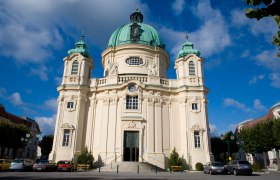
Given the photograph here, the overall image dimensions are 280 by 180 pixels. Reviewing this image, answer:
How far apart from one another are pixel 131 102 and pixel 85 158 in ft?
32.7

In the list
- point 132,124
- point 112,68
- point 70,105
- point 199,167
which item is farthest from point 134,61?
point 199,167

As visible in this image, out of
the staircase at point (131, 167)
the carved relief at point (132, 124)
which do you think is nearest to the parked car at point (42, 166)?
the staircase at point (131, 167)

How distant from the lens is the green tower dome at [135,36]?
42156 millimetres

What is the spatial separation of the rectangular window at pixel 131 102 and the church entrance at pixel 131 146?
3.75m

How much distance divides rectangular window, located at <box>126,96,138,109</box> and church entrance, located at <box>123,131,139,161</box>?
3.75 metres

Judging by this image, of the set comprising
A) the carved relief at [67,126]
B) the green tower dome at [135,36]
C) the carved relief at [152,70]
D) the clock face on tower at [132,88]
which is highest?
the green tower dome at [135,36]

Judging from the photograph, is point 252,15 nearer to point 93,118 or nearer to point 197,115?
point 197,115

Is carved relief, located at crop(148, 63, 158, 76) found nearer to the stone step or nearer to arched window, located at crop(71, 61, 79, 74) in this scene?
arched window, located at crop(71, 61, 79, 74)

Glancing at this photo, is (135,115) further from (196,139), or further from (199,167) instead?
(199,167)

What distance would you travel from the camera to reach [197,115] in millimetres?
34875

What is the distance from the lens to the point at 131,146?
33500 mm

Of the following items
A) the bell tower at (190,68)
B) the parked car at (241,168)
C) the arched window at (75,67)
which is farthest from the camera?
the arched window at (75,67)

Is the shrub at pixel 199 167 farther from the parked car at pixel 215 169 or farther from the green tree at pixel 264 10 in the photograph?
the green tree at pixel 264 10

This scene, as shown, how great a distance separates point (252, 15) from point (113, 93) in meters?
29.5
